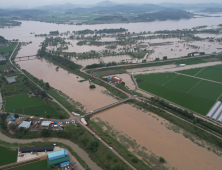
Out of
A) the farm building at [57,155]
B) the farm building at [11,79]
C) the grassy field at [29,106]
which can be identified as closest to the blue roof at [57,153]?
the farm building at [57,155]

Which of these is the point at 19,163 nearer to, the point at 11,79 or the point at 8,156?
the point at 8,156

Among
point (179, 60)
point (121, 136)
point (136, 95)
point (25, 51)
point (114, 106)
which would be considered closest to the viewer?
point (121, 136)

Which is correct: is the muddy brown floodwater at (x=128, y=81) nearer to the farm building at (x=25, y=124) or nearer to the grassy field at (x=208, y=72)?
the grassy field at (x=208, y=72)

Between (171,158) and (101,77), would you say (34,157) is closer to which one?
(171,158)

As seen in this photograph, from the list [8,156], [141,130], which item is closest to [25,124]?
Result: [8,156]

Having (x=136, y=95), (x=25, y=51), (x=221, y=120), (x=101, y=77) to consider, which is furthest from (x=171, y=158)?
(x=25, y=51)

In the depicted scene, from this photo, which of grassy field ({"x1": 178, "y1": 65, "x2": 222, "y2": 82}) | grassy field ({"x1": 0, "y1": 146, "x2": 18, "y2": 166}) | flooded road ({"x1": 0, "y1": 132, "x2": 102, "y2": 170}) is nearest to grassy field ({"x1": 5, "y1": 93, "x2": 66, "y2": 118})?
flooded road ({"x1": 0, "y1": 132, "x2": 102, "y2": 170})

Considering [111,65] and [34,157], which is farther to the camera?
[111,65]
